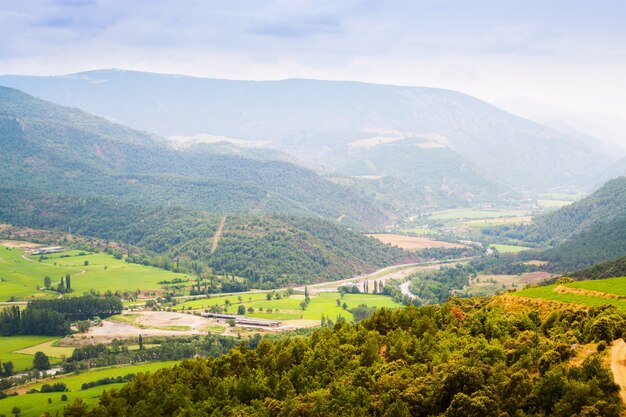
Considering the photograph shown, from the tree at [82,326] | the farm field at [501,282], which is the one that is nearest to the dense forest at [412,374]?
the tree at [82,326]

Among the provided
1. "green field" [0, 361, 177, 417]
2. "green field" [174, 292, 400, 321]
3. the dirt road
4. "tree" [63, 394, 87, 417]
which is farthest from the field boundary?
"green field" [174, 292, 400, 321]

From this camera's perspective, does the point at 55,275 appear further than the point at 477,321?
Yes

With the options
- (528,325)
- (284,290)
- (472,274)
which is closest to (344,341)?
(528,325)

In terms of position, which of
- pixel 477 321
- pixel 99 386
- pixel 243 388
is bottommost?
pixel 99 386

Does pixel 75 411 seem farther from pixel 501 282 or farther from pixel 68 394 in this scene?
pixel 501 282

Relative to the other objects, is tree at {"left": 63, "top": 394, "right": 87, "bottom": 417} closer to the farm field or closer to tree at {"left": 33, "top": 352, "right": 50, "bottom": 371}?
tree at {"left": 33, "top": 352, "right": 50, "bottom": 371}

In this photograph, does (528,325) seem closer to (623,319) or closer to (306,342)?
(623,319)
